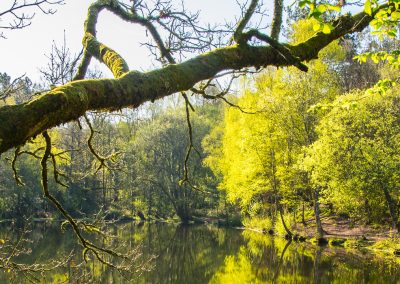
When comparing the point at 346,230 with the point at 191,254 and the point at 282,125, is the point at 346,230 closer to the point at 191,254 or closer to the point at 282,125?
the point at 282,125

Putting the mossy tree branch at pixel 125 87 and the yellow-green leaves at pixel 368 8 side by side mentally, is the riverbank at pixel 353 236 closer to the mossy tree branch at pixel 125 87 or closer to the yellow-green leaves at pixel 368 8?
the mossy tree branch at pixel 125 87

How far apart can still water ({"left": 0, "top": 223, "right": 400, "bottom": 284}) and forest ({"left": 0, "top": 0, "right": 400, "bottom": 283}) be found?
0.14m

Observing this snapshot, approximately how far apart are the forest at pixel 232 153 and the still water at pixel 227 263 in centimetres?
14

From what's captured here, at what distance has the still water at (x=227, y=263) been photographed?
16734 mm

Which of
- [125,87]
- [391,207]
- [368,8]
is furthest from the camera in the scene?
[391,207]

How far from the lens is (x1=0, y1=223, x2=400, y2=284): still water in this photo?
54.9 ft

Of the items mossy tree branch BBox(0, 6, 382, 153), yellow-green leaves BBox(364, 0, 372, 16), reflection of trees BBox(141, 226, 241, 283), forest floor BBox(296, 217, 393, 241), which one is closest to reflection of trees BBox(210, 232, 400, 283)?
reflection of trees BBox(141, 226, 241, 283)

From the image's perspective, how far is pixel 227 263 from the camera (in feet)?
68.8

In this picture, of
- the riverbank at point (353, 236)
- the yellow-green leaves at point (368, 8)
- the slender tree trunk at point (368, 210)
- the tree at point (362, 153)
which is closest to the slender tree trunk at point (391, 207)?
the tree at point (362, 153)

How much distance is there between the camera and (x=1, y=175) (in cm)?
3478

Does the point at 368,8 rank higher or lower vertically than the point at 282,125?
lower

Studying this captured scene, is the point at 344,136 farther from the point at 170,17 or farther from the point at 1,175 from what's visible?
the point at 1,175

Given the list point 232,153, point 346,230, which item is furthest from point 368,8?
point 232,153

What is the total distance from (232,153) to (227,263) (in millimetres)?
14579
